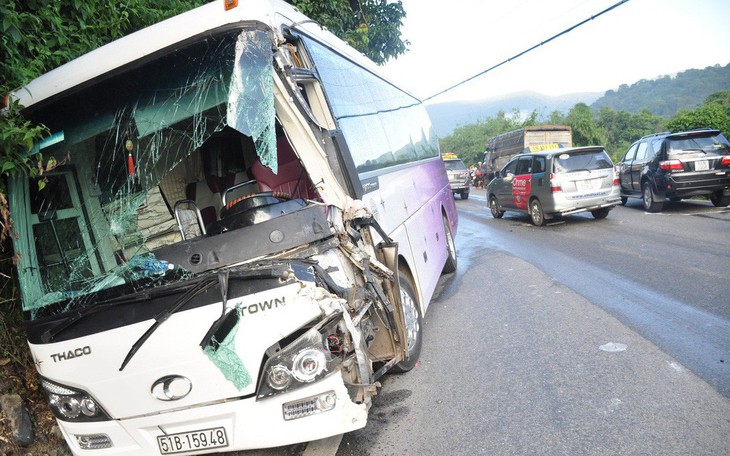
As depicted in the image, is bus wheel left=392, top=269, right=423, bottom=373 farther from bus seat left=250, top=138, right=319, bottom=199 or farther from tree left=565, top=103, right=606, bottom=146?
tree left=565, top=103, right=606, bottom=146

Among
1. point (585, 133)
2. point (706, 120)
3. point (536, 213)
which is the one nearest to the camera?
point (536, 213)

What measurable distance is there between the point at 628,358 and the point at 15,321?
17.1ft

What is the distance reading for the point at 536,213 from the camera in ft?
41.3

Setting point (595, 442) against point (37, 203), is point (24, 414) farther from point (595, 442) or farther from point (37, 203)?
point (595, 442)

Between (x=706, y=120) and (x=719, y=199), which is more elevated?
(x=706, y=120)

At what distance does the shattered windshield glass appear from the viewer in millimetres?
2914

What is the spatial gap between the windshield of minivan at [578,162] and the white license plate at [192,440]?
1055 cm

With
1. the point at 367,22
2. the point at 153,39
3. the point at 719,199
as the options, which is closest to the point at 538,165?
the point at 719,199

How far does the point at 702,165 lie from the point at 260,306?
1210 cm

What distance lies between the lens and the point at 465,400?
149 inches

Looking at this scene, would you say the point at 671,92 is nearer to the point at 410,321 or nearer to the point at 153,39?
the point at 410,321

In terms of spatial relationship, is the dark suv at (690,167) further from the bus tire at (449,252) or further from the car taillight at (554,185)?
the bus tire at (449,252)

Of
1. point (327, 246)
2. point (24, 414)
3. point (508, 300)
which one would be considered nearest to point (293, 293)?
point (327, 246)

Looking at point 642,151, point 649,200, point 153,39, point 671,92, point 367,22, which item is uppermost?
point 367,22
